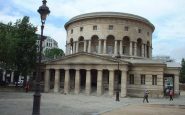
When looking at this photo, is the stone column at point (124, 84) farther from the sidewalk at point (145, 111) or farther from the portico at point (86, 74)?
the sidewalk at point (145, 111)

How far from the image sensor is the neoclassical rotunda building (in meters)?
49.6

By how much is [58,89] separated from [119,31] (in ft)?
55.6

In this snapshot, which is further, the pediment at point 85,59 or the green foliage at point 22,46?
the green foliage at point 22,46

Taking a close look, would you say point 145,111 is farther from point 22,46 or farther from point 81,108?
point 22,46

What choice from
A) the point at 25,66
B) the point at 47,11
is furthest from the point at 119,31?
the point at 47,11

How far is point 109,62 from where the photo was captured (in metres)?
49.6

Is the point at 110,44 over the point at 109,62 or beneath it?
over

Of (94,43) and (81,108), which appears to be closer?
(81,108)

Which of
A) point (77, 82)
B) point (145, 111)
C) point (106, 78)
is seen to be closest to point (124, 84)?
point (106, 78)

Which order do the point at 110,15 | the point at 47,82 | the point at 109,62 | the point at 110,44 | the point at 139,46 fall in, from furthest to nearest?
1. the point at 139,46
2. the point at 110,44
3. the point at 110,15
4. the point at 47,82
5. the point at 109,62

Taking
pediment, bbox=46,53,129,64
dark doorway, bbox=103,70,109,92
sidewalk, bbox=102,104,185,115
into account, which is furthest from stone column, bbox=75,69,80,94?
sidewalk, bbox=102,104,185,115

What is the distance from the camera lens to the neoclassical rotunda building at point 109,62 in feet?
163

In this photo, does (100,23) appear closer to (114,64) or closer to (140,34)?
(140,34)

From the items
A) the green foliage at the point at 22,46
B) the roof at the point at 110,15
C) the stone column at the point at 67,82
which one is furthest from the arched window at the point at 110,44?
the green foliage at the point at 22,46
